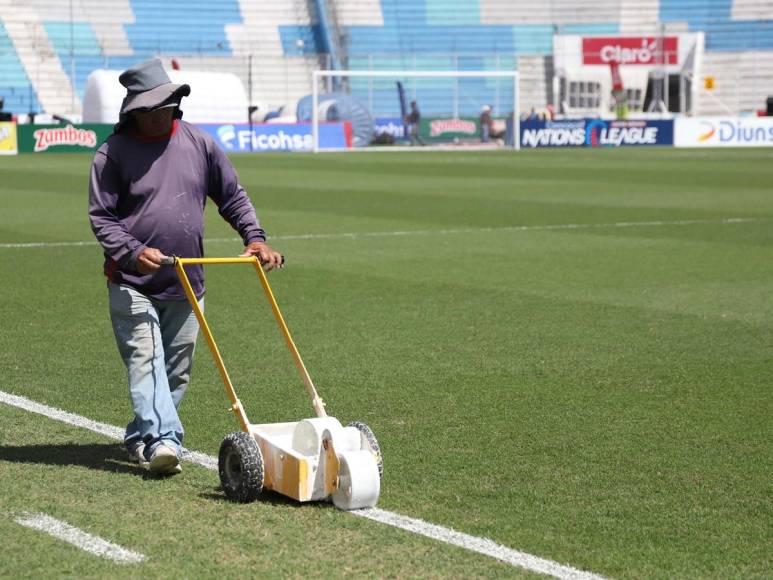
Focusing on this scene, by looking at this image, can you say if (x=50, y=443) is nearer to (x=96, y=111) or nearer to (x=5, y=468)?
(x=5, y=468)

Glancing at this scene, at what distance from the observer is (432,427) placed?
7.05 metres

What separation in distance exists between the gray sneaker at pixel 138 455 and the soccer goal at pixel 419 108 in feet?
127

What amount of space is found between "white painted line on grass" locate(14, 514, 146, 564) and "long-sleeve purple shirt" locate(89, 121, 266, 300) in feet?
3.87

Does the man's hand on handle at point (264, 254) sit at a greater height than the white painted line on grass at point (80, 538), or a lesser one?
greater

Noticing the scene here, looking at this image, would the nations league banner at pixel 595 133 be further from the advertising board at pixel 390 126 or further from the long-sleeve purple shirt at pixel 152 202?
the long-sleeve purple shirt at pixel 152 202

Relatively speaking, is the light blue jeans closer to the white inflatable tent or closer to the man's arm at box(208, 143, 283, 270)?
the man's arm at box(208, 143, 283, 270)

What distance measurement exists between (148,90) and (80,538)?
6.45 ft

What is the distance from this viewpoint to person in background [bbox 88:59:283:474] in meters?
5.92

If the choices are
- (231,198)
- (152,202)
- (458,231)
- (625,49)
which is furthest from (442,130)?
(152,202)

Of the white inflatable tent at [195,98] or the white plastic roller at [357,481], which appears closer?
the white plastic roller at [357,481]

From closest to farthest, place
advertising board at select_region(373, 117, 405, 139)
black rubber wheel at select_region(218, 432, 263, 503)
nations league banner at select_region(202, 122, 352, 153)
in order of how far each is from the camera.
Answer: black rubber wheel at select_region(218, 432, 263, 503) → nations league banner at select_region(202, 122, 352, 153) → advertising board at select_region(373, 117, 405, 139)

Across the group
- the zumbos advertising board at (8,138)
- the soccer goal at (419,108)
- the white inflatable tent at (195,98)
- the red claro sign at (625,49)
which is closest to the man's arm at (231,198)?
the zumbos advertising board at (8,138)

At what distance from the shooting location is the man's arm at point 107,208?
5.92 metres

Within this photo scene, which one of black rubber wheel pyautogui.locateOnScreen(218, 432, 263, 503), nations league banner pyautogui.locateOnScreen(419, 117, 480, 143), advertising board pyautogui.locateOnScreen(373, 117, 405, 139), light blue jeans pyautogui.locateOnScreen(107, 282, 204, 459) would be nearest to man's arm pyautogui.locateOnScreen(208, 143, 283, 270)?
light blue jeans pyautogui.locateOnScreen(107, 282, 204, 459)
